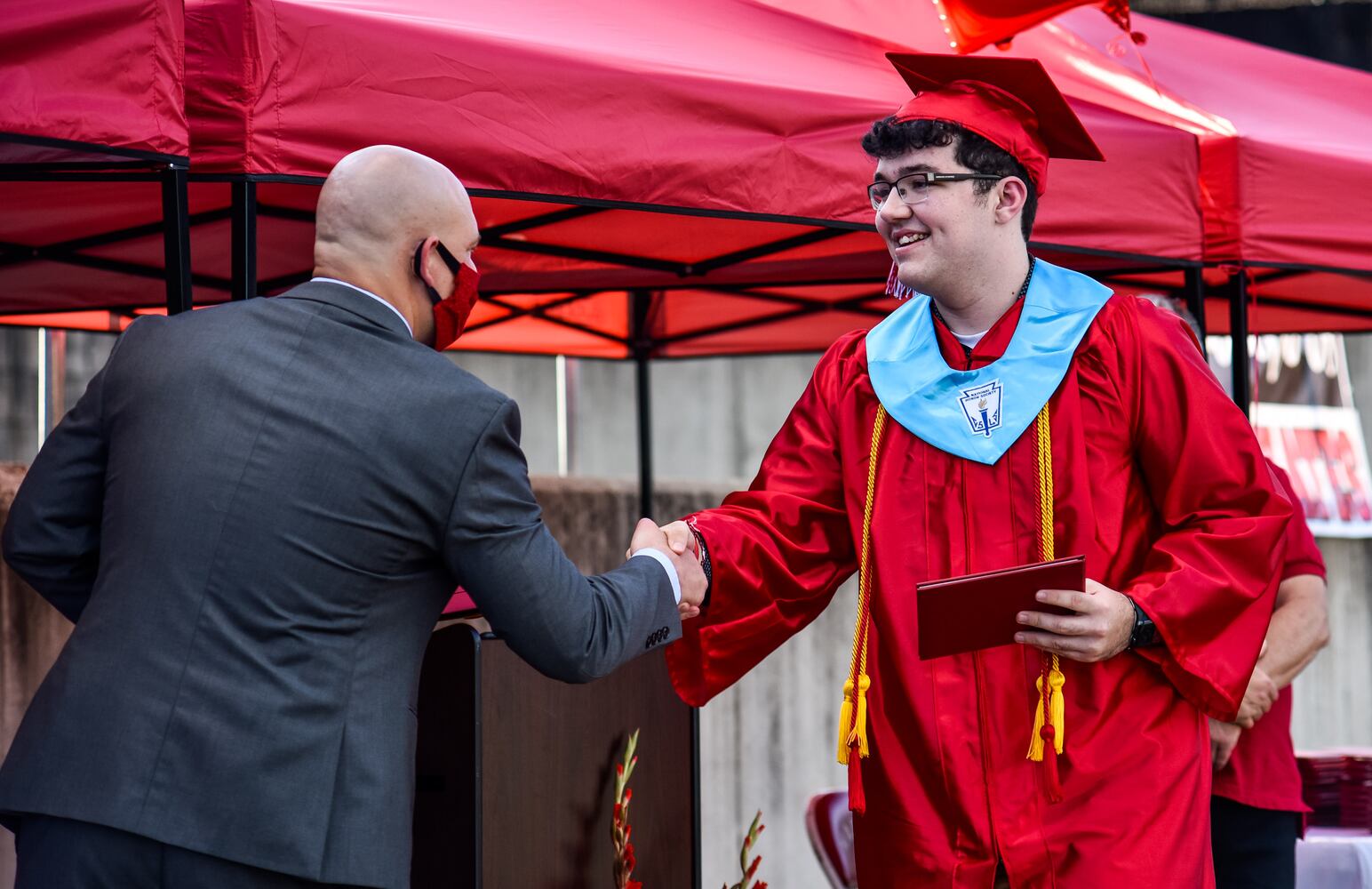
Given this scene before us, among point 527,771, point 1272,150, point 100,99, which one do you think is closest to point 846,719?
point 527,771

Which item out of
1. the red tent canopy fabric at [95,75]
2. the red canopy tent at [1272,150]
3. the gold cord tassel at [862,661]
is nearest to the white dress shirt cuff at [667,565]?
the gold cord tassel at [862,661]

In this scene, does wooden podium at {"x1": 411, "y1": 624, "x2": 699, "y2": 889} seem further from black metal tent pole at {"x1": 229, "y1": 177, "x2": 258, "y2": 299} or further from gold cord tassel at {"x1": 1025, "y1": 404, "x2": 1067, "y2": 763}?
gold cord tassel at {"x1": 1025, "y1": 404, "x2": 1067, "y2": 763}

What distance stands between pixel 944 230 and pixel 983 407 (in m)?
0.31

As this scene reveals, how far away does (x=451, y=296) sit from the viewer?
2244 millimetres

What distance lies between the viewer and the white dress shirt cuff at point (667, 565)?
8.25ft

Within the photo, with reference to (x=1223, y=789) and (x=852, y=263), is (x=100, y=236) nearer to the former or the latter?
(x=852, y=263)

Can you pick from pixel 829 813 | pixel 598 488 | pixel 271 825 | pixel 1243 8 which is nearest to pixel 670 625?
pixel 271 825

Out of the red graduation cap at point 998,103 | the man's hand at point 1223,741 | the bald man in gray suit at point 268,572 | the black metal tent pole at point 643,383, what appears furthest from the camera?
the black metal tent pole at point 643,383

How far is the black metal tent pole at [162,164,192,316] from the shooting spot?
8.34 ft

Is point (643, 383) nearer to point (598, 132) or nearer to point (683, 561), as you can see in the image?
point (598, 132)

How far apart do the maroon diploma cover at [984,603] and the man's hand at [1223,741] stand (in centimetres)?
109

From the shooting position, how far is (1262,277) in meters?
4.82

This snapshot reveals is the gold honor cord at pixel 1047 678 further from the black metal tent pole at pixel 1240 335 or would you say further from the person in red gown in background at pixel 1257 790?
the black metal tent pole at pixel 1240 335

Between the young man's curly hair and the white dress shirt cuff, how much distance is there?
31.3 inches
